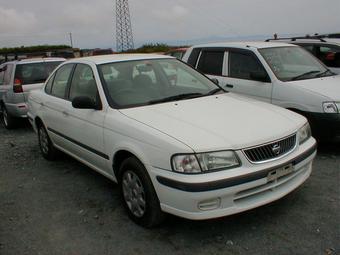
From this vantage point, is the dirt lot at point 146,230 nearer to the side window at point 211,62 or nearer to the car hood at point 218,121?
the car hood at point 218,121

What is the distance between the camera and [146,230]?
3859 millimetres

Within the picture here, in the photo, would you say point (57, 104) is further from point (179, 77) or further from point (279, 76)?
point (279, 76)

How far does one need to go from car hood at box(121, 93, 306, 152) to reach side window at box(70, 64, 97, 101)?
0.75 meters

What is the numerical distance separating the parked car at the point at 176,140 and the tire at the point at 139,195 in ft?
0.03

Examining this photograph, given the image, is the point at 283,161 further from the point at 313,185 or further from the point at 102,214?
the point at 102,214

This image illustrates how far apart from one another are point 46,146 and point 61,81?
1194mm

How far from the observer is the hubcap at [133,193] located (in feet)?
12.6

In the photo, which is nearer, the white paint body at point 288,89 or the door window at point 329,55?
the white paint body at point 288,89

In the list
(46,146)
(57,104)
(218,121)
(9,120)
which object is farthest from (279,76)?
(9,120)

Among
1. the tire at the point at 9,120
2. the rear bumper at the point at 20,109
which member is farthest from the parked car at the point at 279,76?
the tire at the point at 9,120

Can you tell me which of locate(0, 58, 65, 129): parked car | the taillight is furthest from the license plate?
the taillight

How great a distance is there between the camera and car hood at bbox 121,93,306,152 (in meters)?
3.45

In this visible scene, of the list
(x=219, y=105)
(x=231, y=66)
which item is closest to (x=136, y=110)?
(x=219, y=105)

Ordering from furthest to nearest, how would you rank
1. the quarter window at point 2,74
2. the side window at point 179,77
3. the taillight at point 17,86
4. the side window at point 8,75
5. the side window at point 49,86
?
the quarter window at point 2,74
the side window at point 8,75
the taillight at point 17,86
the side window at point 49,86
the side window at point 179,77
